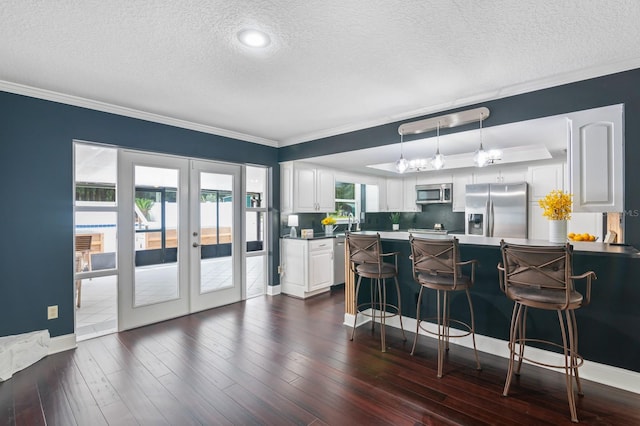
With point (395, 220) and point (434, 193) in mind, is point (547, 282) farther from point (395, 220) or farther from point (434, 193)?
point (395, 220)

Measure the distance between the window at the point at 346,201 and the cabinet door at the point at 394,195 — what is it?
2.29ft

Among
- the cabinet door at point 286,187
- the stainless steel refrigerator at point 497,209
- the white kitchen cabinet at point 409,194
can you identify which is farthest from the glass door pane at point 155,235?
the stainless steel refrigerator at point 497,209

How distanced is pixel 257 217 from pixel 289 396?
3163 mm

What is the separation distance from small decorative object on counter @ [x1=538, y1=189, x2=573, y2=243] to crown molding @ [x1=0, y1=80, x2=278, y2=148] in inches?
154

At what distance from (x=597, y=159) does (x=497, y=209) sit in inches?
105

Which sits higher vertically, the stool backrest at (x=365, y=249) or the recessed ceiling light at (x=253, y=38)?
the recessed ceiling light at (x=253, y=38)

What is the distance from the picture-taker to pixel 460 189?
591 centimetres

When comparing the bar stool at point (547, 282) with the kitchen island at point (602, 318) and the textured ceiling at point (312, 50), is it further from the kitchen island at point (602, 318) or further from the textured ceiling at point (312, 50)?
the textured ceiling at point (312, 50)

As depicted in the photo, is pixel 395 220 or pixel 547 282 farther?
pixel 395 220

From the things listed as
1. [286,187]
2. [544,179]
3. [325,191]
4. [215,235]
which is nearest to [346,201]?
[325,191]

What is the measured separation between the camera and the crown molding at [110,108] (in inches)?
112

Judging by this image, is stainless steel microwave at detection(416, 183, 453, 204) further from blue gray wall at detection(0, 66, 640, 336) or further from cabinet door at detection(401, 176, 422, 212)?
blue gray wall at detection(0, 66, 640, 336)

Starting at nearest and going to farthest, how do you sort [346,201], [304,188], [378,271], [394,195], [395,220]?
[378,271]
[304,188]
[346,201]
[394,195]
[395,220]

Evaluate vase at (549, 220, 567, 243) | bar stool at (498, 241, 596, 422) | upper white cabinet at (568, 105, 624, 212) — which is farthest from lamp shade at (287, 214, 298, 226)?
upper white cabinet at (568, 105, 624, 212)
